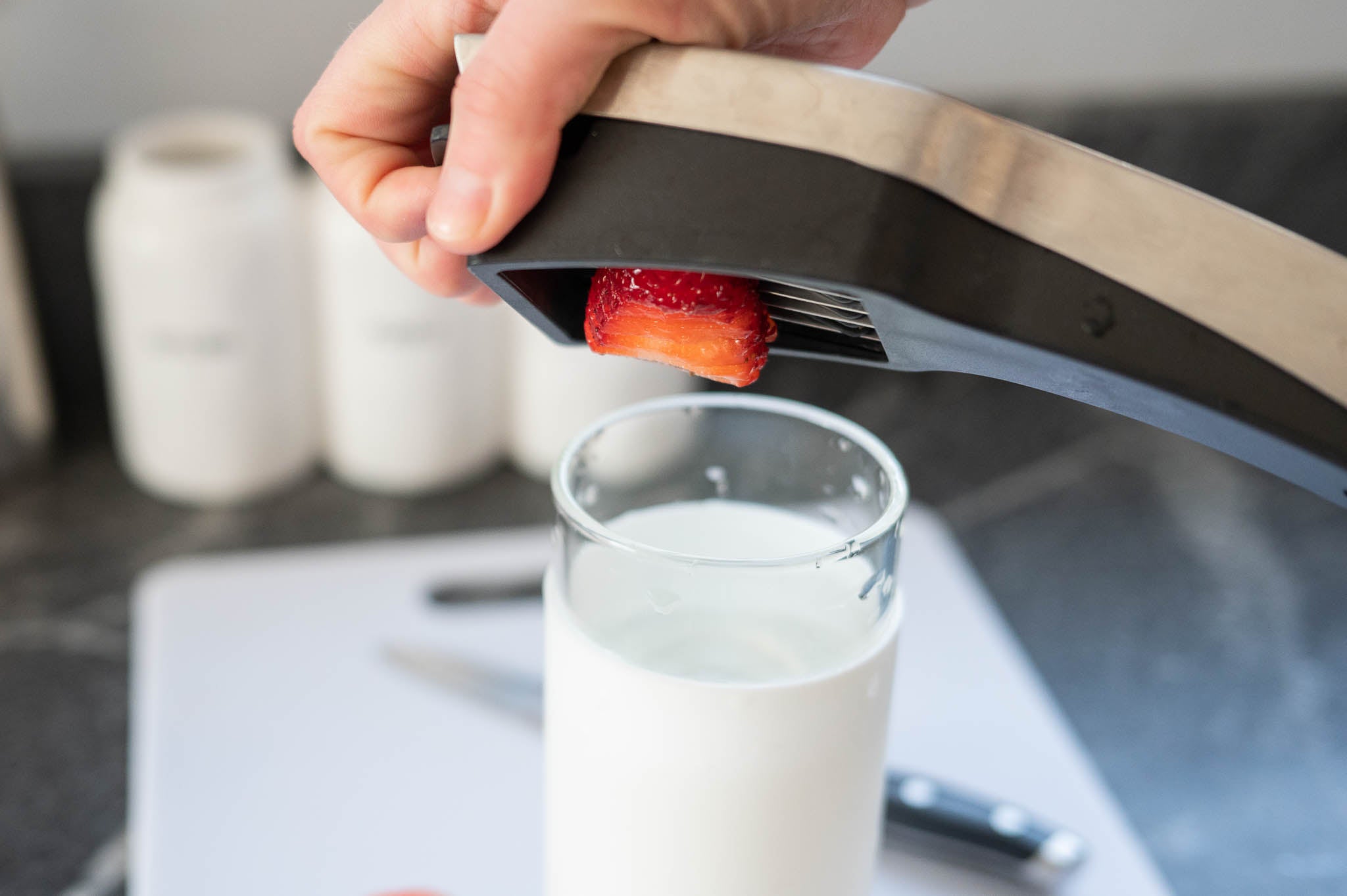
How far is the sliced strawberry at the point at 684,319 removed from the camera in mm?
401

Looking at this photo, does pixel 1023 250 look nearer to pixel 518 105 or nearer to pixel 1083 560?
pixel 518 105

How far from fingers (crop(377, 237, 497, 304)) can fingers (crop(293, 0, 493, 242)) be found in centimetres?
4

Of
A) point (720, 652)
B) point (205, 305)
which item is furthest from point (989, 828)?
point (205, 305)

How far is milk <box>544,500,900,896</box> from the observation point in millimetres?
423

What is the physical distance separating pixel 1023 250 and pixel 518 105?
141 mm

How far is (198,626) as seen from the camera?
777mm

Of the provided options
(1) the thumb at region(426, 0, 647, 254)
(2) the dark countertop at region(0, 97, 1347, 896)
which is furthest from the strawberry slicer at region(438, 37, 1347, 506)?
(2) the dark countertop at region(0, 97, 1347, 896)

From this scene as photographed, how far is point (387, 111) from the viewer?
1.62 ft

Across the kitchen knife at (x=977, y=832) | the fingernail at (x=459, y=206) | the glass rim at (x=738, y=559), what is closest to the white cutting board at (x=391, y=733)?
the kitchen knife at (x=977, y=832)

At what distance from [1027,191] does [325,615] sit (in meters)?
0.58

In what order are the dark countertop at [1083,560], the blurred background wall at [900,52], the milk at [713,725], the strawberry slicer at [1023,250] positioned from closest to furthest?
the strawberry slicer at [1023,250]
the milk at [713,725]
the dark countertop at [1083,560]
the blurred background wall at [900,52]

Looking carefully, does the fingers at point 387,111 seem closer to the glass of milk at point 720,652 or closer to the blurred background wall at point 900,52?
the glass of milk at point 720,652

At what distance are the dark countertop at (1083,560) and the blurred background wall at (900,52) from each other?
0.13ft

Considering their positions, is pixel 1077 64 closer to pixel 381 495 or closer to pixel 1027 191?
pixel 381 495
